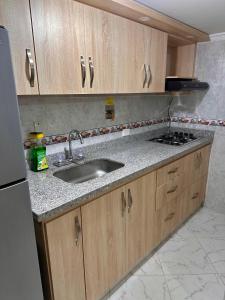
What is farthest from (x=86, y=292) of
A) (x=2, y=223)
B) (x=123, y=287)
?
(x=2, y=223)

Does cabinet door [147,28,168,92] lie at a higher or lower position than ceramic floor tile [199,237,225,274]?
higher

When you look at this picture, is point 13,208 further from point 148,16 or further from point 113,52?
point 148,16

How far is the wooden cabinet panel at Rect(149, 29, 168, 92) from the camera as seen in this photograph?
185 cm

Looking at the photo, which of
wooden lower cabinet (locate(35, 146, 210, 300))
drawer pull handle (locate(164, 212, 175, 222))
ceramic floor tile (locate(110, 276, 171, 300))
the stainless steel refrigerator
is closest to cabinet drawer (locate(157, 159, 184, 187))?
wooden lower cabinet (locate(35, 146, 210, 300))

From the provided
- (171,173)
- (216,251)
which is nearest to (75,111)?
(171,173)

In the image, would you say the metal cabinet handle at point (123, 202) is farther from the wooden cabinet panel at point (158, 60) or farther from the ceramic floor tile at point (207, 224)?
the ceramic floor tile at point (207, 224)

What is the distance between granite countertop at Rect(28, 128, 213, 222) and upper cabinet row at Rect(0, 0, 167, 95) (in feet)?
1.81

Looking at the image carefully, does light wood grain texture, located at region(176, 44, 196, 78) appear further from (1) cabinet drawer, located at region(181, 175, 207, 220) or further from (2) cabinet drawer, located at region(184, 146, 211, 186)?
(1) cabinet drawer, located at region(181, 175, 207, 220)

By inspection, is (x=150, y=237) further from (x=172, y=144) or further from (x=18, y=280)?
(x=18, y=280)

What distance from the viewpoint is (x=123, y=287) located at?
1.66 m

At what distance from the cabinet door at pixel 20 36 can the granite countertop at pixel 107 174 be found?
56cm

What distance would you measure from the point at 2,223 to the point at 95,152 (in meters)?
1.22

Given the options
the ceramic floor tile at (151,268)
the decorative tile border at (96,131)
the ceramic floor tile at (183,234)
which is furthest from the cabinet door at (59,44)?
the ceramic floor tile at (183,234)

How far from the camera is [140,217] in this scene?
5.49 ft
